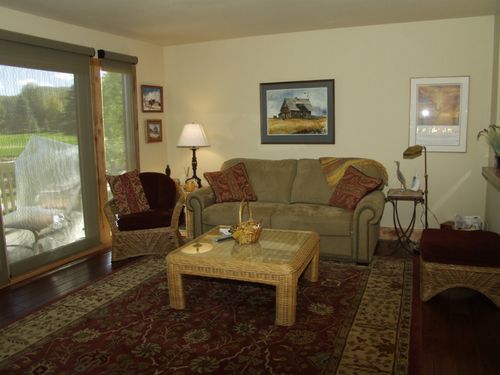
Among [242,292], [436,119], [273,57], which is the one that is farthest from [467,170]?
[242,292]

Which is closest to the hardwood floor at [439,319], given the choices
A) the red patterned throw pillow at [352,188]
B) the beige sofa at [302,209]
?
the beige sofa at [302,209]

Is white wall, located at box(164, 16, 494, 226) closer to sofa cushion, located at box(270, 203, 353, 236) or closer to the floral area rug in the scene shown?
sofa cushion, located at box(270, 203, 353, 236)

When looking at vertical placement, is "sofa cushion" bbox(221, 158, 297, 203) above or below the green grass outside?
below

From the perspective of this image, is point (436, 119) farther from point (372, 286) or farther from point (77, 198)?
point (77, 198)

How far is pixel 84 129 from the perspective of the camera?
477cm

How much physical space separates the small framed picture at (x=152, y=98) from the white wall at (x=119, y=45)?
7cm

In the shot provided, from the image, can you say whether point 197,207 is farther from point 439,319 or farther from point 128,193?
point 439,319

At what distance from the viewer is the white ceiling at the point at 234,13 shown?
3.92 metres

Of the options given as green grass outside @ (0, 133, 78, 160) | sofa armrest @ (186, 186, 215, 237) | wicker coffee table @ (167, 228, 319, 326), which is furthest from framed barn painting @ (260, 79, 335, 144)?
green grass outside @ (0, 133, 78, 160)

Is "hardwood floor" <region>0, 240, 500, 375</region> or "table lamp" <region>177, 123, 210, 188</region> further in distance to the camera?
"table lamp" <region>177, 123, 210, 188</region>

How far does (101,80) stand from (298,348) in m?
3.75

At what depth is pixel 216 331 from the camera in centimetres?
293

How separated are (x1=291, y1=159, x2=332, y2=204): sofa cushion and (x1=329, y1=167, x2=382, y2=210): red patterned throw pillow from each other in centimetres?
19

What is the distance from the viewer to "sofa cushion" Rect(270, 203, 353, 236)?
13.9 ft
